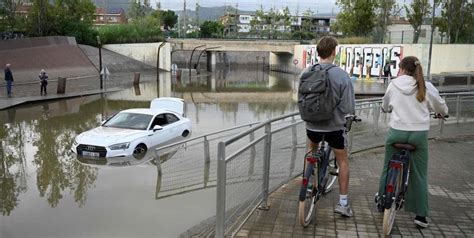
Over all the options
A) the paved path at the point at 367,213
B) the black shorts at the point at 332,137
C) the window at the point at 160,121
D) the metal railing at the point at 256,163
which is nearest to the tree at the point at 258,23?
the window at the point at 160,121

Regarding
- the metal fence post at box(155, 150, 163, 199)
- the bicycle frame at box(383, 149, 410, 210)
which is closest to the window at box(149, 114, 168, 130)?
the metal fence post at box(155, 150, 163, 199)

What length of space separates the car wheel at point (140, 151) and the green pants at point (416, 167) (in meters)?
8.99

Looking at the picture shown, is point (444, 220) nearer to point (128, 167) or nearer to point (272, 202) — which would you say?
point (272, 202)

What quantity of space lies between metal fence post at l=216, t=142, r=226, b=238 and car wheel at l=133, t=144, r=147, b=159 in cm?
879

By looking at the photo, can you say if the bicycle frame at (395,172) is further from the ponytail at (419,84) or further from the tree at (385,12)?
the tree at (385,12)

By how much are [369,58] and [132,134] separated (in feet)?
108

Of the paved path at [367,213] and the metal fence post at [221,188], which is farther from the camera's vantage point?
the paved path at [367,213]

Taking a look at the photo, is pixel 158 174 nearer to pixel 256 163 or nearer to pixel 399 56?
pixel 256 163

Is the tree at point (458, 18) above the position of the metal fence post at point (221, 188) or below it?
above

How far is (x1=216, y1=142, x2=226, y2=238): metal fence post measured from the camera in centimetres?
434

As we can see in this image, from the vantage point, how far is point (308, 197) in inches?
198

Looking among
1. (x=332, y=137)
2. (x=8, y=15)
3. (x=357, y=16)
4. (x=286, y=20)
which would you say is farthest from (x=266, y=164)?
(x=286, y=20)

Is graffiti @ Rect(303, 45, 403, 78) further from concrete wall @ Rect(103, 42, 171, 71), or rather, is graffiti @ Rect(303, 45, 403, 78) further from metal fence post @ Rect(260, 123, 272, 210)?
metal fence post @ Rect(260, 123, 272, 210)

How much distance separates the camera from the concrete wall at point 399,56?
111 ft
